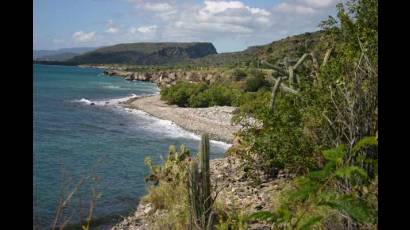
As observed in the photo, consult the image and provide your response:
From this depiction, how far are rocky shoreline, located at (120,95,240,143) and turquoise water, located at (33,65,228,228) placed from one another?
113cm

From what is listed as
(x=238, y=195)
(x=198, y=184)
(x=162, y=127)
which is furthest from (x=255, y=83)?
(x=198, y=184)

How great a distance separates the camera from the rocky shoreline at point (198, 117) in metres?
30.6

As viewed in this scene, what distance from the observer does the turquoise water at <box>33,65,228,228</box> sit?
14672mm

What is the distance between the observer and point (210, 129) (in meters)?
31.7

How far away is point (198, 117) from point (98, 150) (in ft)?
47.0

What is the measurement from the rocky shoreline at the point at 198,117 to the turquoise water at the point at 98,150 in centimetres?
113

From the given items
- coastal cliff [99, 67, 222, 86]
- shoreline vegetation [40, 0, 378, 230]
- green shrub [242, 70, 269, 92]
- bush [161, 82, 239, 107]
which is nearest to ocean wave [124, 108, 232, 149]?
bush [161, 82, 239, 107]

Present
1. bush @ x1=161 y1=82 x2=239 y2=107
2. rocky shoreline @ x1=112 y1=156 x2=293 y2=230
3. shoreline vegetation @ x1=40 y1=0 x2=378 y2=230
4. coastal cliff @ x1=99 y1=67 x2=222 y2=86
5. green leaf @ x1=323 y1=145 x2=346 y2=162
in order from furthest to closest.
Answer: coastal cliff @ x1=99 y1=67 x2=222 y2=86 → bush @ x1=161 y1=82 x2=239 y2=107 → rocky shoreline @ x1=112 y1=156 x2=293 y2=230 → shoreline vegetation @ x1=40 y1=0 x2=378 y2=230 → green leaf @ x1=323 y1=145 x2=346 y2=162

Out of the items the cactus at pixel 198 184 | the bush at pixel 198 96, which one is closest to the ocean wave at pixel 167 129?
the bush at pixel 198 96

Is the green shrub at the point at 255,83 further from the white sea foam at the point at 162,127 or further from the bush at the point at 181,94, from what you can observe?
the white sea foam at the point at 162,127

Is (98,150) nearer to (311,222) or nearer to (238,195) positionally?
(238,195)

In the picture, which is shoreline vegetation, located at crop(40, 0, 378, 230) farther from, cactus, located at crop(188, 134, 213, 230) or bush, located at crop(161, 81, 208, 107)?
bush, located at crop(161, 81, 208, 107)
